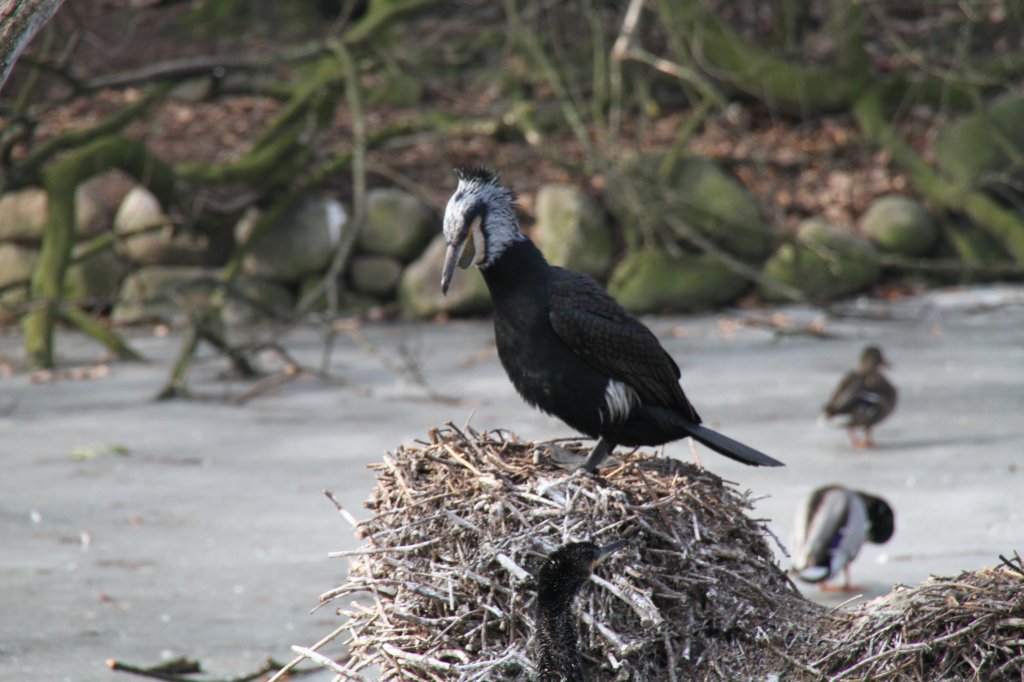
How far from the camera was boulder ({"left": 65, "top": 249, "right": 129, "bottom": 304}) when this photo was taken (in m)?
14.0

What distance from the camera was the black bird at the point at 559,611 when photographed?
3443mm

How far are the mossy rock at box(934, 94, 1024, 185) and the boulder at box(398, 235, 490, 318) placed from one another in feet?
17.0

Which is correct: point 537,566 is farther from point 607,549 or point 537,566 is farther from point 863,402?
point 863,402

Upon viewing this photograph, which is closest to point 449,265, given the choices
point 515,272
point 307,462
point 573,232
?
point 515,272

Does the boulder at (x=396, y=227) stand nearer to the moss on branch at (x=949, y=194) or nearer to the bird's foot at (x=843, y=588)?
the moss on branch at (x=949, y=194)

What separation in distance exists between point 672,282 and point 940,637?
10.0 metres

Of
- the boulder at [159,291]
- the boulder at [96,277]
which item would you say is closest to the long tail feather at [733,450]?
the boulder at [159,291]

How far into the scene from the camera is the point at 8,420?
9.73 meters

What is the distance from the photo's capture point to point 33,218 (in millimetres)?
14195

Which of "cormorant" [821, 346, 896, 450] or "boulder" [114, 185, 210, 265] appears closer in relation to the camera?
"cormorant" [821, 346, 896, 450]

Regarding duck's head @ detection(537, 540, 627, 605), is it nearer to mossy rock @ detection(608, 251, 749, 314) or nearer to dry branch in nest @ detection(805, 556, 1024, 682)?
dry branch in nest @ detection(805, 556, 1024, 682)

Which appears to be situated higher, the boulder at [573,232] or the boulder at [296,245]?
the boulder at [573,232]

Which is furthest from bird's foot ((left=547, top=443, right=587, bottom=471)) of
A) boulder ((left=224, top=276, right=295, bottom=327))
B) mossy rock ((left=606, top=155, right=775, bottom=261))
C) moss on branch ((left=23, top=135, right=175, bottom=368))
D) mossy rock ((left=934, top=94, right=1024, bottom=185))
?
mossy rock ((left=934, top=94, right=1024, bottom=185))

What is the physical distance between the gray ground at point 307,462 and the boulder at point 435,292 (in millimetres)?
549
